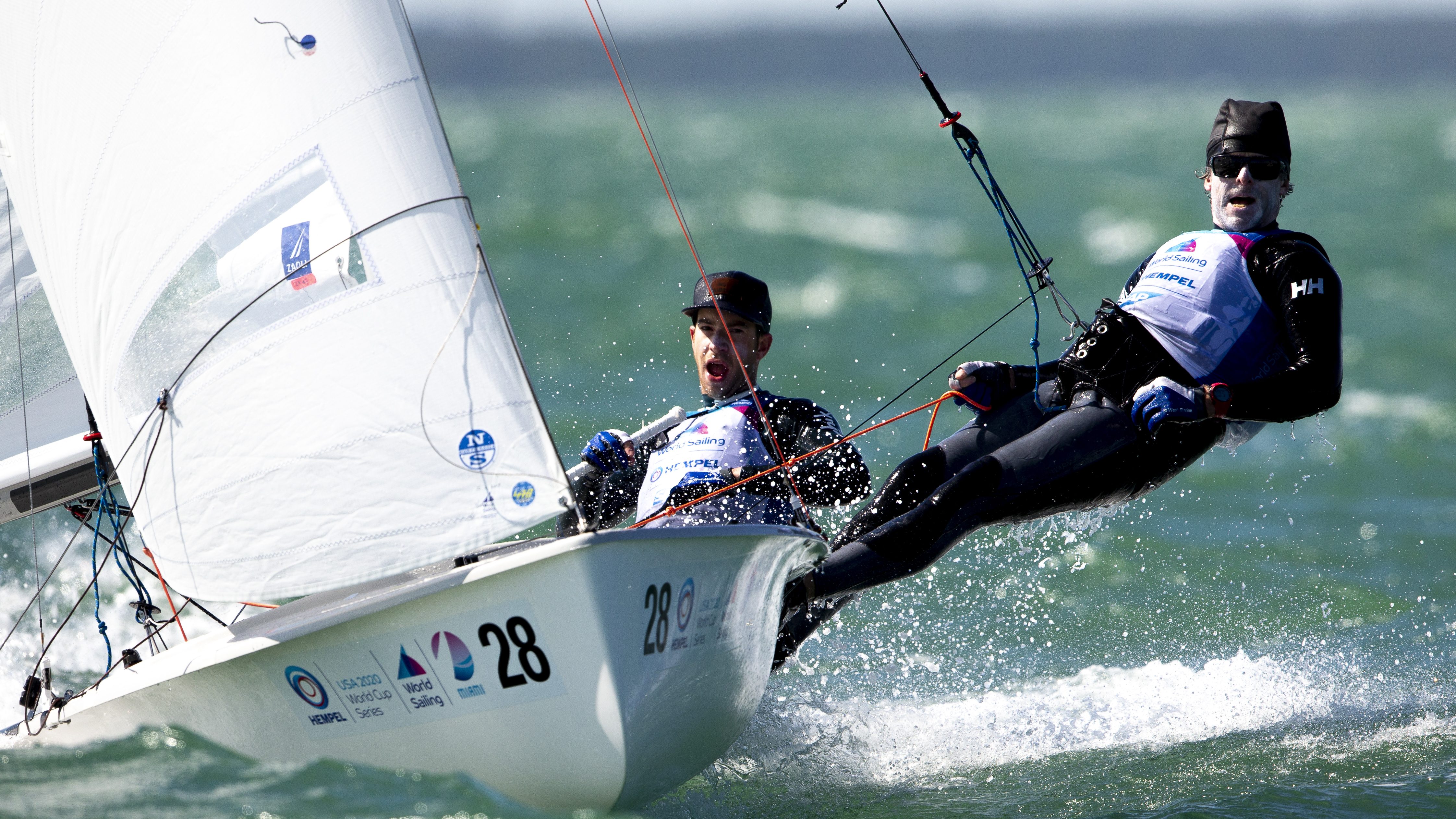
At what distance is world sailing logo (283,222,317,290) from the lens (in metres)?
3.02

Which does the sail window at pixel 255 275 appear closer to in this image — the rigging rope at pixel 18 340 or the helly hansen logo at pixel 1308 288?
the rigging rope at pixel 18 340

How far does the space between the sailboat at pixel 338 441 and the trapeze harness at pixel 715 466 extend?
242mm

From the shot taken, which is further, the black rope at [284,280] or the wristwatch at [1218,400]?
the wristwatch at [1218,400]

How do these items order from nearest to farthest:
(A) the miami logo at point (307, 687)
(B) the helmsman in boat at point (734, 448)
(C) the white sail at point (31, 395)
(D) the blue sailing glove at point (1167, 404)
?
1. (A) the miami logo at point (307, 687)
2. (D) the blue sailing glove at point (1167, 404)
3. (B) the helmsman in boat at point (734, 448)
4. (C) the white sail at point (31, 395)

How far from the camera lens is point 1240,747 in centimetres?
383

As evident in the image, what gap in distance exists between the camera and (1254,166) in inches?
143

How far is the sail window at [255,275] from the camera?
118 inches

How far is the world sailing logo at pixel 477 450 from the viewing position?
2857 mm

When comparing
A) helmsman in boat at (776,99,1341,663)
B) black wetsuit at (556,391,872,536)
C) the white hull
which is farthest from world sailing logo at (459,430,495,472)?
helmsman in boat at (776,99,1341,663)

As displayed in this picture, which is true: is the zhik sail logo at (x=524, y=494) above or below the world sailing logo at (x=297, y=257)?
below

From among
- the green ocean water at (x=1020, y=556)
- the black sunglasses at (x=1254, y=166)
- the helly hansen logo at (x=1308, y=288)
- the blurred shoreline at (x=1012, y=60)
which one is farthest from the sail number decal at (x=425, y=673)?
the blurred shoreline at (x=1012, y=60)

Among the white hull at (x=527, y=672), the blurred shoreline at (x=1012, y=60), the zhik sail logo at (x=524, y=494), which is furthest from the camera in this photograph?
the blurred shoreline at (x=1012, y=60)

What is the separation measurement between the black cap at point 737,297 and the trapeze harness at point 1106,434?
569 millimetres

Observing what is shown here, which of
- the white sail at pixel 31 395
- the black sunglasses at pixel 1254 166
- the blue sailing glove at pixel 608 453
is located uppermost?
the white sail at pixel 31 395
